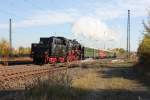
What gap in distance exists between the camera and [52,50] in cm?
4916

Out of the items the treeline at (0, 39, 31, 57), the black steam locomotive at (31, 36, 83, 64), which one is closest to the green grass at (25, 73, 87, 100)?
the black steam locomotive at (31, 36, 83, 64)

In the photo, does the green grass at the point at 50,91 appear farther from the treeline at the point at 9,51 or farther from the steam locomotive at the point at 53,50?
the treeline at the point at 9,51

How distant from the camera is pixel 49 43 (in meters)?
50.0

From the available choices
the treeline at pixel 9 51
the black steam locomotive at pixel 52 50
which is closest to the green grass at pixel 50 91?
the black steam locomotive at pixel 52 50

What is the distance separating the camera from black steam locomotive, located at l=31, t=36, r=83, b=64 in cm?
4853

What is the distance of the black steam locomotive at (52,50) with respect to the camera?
159 feet

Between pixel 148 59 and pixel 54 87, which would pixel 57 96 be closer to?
pixel 54 87

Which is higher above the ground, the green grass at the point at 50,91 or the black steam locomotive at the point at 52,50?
the black steam locomotive at the point at 52,50

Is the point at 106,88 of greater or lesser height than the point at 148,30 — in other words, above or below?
below

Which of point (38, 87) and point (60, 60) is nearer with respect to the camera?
point (38, 87)

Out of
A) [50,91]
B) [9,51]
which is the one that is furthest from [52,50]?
[9,51]

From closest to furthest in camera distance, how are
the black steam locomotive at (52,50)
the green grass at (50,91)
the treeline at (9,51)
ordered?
the green grass at (50,91) < the black steam locomotive at (52,50) < the treeline at (9,51)

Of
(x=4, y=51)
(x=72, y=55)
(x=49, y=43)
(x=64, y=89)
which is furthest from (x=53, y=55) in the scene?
(x=4, y=51)

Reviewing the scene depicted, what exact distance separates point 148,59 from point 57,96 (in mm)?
26632
